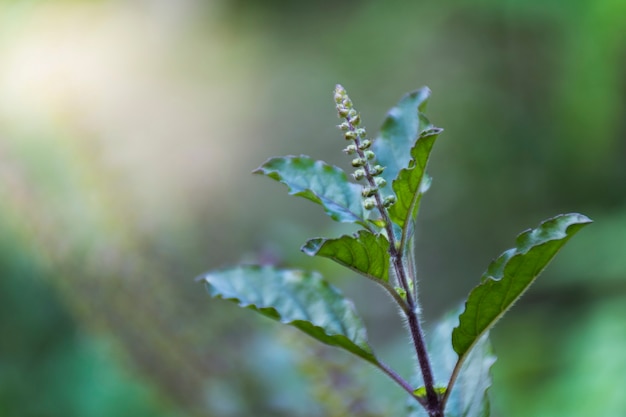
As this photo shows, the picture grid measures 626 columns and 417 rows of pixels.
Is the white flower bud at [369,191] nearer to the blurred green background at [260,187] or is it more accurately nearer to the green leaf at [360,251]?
the green leaf at [360,251]

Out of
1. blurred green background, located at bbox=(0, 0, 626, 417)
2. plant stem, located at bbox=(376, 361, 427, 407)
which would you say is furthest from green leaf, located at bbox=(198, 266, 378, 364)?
blurred green background, located at bbox=(0, 0, 626, 417)

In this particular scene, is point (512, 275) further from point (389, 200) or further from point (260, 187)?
point (260, 187)

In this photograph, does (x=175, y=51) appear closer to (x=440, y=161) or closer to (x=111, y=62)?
(x=111, y=62)

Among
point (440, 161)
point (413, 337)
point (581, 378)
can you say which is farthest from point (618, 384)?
point (440, 161)

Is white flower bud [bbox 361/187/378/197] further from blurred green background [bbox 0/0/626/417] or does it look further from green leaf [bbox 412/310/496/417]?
blurred green background [bbox 0/0/626/417]

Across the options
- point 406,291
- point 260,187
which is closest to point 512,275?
point 406,291
